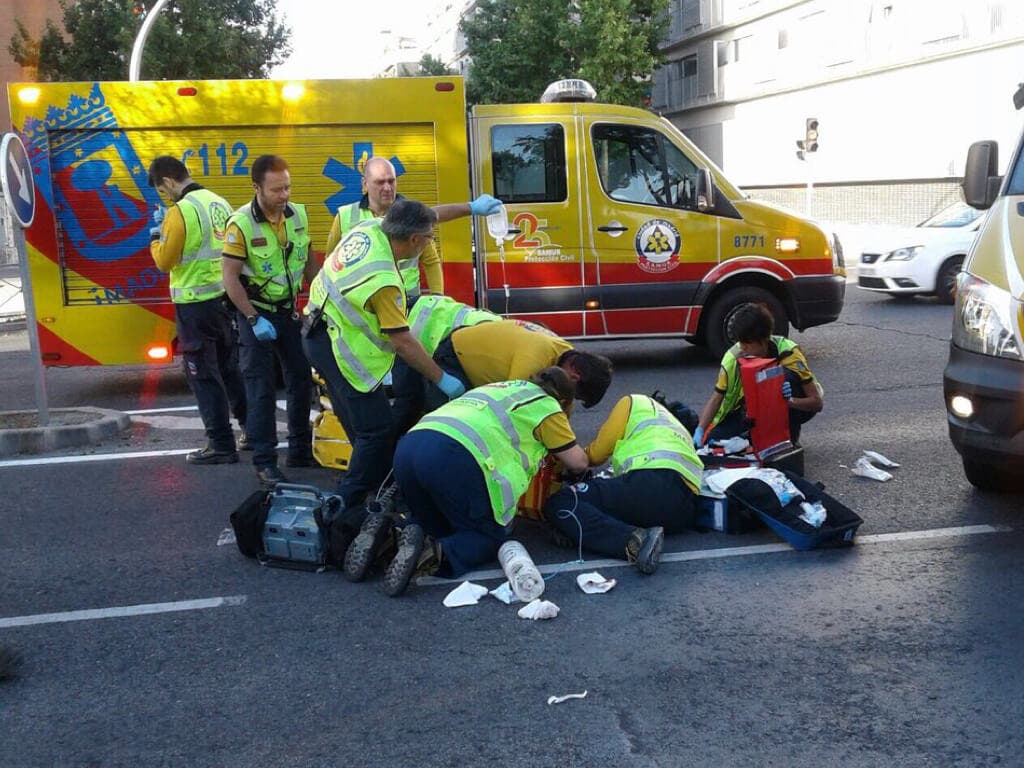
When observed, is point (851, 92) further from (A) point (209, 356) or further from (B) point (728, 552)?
(B) point (728, 552)

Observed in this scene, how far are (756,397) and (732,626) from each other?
2026 mm

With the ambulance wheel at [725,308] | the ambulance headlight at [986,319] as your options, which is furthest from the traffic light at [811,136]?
the ambulance headlight at [986,319]

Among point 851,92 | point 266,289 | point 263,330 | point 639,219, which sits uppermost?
point 851,92

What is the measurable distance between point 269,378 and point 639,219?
4264mm

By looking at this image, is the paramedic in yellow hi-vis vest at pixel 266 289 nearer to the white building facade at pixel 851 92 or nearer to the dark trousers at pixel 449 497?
the dark trousers at pixel 449 497

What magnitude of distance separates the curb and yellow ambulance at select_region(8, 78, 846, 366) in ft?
4.74

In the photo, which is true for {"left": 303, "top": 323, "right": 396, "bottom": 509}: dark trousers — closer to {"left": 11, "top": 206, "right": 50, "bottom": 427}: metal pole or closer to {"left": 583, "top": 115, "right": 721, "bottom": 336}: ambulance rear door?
{"left": 11, "top": 206, "right": 50, "bottom": 427}: metal pole

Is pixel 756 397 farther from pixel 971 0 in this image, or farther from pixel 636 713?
pixel 971 0

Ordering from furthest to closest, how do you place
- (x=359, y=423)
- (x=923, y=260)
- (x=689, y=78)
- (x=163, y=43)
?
(x=689, y=78)
(x=163, y=43)
(x=923, y=260)
(x=359, y=423)

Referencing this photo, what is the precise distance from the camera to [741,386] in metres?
6.11

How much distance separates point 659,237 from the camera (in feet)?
31.3

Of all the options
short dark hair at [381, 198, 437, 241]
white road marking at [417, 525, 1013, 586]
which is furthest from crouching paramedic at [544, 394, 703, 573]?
short dark hair at [381, 198, 437, 241]

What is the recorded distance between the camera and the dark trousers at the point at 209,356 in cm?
683

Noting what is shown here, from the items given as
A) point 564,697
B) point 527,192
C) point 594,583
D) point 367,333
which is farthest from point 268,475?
point 527,192
